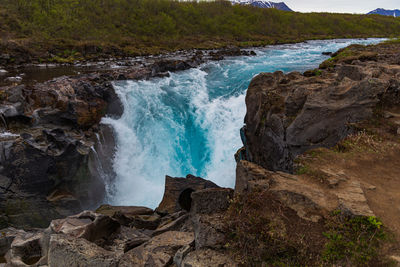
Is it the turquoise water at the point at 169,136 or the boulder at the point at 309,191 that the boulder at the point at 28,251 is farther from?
the turquoise water at the point at 169,136

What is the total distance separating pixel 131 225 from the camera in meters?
8.30

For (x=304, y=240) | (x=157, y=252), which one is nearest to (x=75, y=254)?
(x=157, y=252)

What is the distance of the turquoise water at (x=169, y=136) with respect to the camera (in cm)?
1368

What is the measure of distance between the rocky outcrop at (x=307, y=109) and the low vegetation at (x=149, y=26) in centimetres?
3000

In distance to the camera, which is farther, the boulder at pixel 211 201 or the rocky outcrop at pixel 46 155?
the rocky outcrop at pixel 46 155

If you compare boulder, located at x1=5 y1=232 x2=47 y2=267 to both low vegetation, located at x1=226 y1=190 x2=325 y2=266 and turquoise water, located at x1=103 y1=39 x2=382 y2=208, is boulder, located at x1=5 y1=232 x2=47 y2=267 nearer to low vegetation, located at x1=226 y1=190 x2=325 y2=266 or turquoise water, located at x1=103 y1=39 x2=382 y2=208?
low vegetation, located at x1=226 y1=190 x2=325 y2=266

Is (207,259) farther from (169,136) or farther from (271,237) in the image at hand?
(169,136)

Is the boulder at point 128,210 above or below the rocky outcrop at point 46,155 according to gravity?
below

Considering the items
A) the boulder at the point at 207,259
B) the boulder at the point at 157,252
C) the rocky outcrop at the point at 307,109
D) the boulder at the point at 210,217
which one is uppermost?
the rocky outcrop at the point at 307,109

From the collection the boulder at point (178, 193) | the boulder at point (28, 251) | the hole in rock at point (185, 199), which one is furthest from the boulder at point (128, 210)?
the boulder at point (28, 251)

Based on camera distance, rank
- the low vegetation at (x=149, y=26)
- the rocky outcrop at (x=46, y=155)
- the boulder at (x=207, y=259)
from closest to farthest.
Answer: the boulder at (x=207, y=259), the rocky outcrop at (x=46, y=155), the low vegetation at (x=149, y=26)

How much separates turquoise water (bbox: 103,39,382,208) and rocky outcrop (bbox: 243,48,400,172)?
368 cm

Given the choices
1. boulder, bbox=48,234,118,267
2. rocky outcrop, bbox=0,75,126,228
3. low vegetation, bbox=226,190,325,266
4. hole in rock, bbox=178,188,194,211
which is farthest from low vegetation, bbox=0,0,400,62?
low vegetation, bbox=226,190,325,266

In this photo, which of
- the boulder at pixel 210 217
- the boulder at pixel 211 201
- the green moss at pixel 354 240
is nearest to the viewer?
the green moss at pixel 354 240
